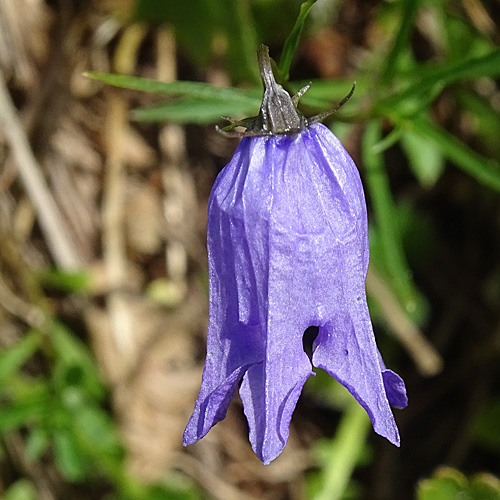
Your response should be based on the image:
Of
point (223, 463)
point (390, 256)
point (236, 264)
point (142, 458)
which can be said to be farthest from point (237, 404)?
point (236, 264)

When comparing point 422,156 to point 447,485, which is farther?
point 422,156

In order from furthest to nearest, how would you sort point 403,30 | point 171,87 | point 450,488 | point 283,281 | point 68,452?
point 68,452 < point 450,488 < point 403,30 < point 171,87 < point 283,281

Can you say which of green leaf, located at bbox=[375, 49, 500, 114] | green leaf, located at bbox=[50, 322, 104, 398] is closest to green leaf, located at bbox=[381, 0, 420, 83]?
green leaf, located at bbox=[375, 49, 500, 114]

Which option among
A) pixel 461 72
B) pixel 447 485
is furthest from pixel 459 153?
pixel 447 485

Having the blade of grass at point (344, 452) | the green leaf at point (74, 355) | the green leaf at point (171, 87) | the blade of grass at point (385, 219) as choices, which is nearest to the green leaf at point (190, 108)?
the green leaf at point (171, 87)

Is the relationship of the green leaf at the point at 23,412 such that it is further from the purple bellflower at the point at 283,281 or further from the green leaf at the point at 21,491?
the purple bellflower at the point at 283,281

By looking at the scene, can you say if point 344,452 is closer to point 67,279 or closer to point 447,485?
point 447,485

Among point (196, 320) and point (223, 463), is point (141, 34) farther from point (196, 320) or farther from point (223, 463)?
point (223, 463)
